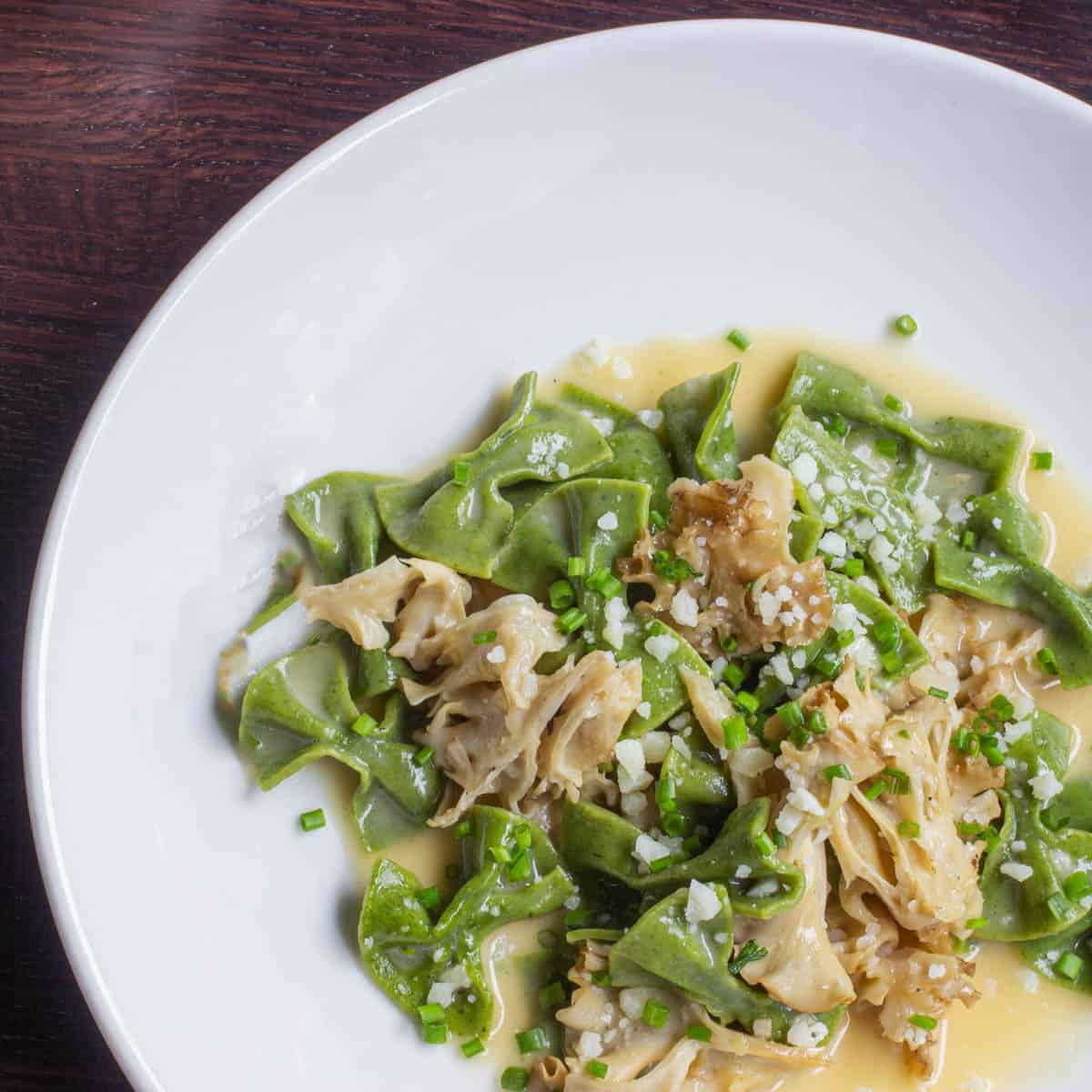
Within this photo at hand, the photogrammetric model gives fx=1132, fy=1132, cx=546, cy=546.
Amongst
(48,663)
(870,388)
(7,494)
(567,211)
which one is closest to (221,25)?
(567,211)

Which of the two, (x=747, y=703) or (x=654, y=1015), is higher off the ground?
(x=747, y=703)

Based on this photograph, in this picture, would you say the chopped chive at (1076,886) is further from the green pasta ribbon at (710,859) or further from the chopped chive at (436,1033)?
the chopped chive at (436,1033)

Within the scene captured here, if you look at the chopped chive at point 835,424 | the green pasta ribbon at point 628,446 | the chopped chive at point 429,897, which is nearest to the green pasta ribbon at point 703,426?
the green pasta ribbon at point 628,446

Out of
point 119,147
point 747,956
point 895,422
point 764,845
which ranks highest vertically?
point 119,147

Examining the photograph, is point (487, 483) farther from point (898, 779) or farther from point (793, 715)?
point (898, 779)

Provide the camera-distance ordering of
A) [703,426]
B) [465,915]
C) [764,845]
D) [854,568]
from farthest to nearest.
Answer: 1. [703,426]
2. [854,568]
3. [465,915]
4. [764,845]

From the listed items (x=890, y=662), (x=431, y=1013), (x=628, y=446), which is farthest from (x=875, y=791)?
(x=431, y=1013)

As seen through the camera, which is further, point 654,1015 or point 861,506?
point 861,506
